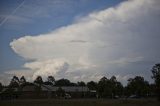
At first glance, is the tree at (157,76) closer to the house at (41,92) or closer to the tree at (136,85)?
the tree at (136,85)

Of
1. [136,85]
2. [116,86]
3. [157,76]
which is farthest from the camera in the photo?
[116,86]

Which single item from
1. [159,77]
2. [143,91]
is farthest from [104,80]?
[159,77]

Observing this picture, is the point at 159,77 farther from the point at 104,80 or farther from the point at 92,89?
the point at 92,89

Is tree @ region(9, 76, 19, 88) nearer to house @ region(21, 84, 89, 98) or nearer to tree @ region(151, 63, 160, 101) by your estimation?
house @ region(21, 84, 89, 98)

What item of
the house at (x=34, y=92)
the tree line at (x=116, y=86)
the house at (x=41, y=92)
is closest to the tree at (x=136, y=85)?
the tree line at (x=116, y=86)

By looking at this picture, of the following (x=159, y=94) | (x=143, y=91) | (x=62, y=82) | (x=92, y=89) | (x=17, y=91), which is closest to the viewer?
(x=159, y=94)

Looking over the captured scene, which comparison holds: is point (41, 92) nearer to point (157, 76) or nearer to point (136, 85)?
point (136, 85)

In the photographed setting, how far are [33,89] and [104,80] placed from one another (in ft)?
77.5

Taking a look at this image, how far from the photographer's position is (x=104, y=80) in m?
106

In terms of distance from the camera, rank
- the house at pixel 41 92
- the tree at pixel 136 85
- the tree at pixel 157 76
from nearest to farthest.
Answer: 1. the tree at pixel 157 76
2. the tree at pixel 136 85
3. the house at pixel 41 92

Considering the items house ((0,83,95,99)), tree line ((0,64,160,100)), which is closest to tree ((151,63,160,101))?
tree line ((0,64,160,100))

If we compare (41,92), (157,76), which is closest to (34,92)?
(41,92)

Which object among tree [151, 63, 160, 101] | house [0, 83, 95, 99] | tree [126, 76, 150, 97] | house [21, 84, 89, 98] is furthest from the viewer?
house [21, 84, 89, 98]

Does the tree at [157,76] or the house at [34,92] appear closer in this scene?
the tree at [157,76]
